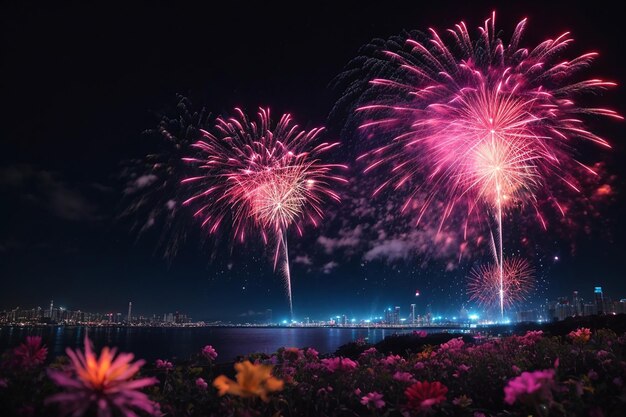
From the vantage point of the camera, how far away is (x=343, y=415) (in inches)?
226

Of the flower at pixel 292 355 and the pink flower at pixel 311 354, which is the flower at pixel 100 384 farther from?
the pink flower at pixel 311 354

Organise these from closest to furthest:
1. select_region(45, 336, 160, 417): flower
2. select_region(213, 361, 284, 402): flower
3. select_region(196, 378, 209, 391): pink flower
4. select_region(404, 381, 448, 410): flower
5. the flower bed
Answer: select_region(45, 336, 160, 417): flower → the flower bed → select_region(213, 361, 284, 402): flower → select_region(404, 381, 448, 410): flower → select_region(196, 378, 209, 391): pink flower

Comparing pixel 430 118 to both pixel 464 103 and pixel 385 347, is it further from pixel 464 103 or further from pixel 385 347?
pixel 385 347

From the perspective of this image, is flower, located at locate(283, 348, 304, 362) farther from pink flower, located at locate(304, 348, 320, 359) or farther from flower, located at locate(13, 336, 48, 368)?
flower, located at locate(13, 336, 48, 368)

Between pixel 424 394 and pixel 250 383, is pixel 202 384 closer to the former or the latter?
pixel 250 383

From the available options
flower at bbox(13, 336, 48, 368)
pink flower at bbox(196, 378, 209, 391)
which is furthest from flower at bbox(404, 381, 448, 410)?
flower at bbox(13, 336, 48, 368)

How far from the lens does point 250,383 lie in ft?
10.1

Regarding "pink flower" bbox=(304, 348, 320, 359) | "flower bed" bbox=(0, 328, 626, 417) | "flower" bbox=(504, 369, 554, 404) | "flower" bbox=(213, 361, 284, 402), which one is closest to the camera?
"flower bed" bbox=(0, 328, 626, 417)

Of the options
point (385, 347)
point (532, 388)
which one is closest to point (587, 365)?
point (532, 388)

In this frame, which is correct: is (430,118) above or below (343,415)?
above

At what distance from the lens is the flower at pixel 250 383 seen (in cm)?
301

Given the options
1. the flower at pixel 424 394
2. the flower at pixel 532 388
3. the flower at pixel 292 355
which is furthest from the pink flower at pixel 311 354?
the flower at pixel 532 388

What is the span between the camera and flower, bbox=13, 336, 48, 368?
4496 millimetres

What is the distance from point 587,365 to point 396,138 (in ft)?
57.0
